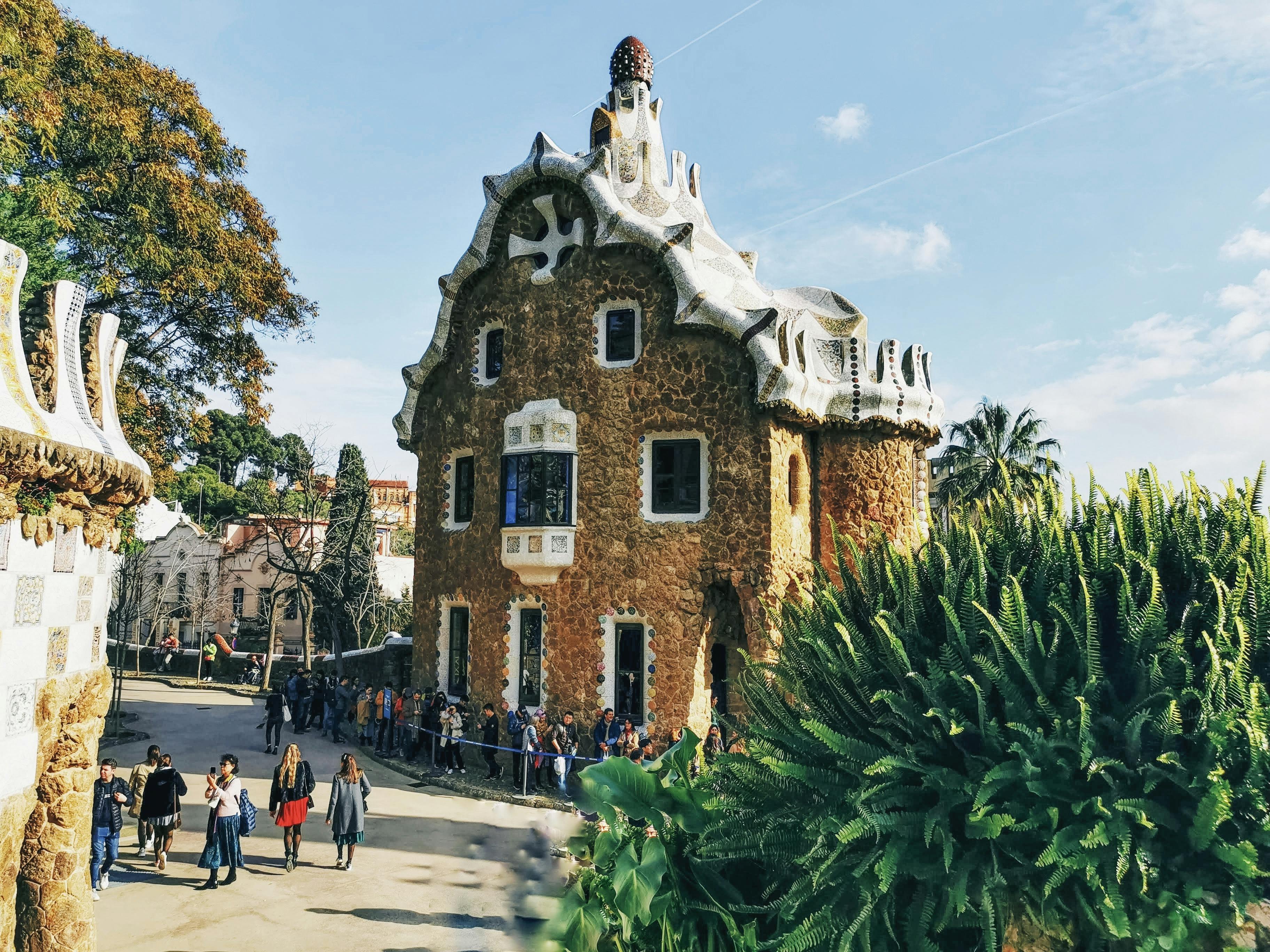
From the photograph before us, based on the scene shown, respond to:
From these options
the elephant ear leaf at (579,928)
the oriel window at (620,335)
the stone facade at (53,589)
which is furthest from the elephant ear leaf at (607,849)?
the oriel window at (620,335)

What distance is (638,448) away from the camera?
56.5 ft

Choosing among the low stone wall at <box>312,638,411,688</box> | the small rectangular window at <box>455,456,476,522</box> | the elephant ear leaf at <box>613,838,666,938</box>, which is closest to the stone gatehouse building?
the small rectangular window at <box>455,456,476,522</box>

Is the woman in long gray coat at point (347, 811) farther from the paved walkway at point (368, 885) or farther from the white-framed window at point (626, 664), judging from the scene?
the white-framed window at point (626, 664)

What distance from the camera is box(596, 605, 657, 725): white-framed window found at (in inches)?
656

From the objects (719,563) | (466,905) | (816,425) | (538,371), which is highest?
(538,371)

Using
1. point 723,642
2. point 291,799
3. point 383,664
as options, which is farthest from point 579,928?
point 383,664

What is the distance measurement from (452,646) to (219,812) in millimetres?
9421

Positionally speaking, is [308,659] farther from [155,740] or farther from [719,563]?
[719,563]

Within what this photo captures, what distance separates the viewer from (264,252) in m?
20.0

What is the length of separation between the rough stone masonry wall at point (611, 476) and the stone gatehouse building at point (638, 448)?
0.04 meters

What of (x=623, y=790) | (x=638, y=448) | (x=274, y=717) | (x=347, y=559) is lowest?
(x=274, y=717)

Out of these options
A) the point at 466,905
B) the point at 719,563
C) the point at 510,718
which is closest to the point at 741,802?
the point at 466,905

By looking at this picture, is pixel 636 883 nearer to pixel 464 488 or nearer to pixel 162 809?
pixel 162 809

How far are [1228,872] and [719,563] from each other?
452 inches
